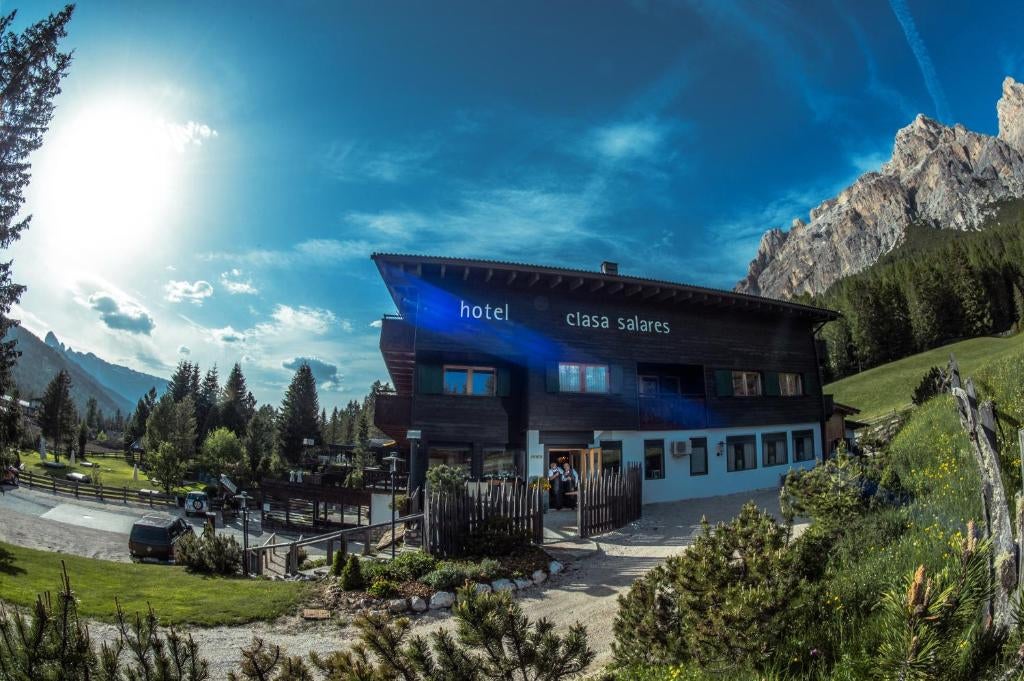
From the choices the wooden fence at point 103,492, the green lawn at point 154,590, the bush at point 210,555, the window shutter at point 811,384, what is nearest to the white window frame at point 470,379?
the bush at point 210,555

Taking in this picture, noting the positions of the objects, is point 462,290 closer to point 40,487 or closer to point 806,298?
point 40,487

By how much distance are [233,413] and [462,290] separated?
270 feet

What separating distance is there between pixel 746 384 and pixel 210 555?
26.2 metres

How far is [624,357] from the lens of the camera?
2598 cm

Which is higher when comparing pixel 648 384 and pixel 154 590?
pixel 648 384

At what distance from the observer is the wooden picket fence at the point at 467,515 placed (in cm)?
1371

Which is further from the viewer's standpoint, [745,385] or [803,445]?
[803,445]

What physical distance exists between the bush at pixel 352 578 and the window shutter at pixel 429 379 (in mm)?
10966

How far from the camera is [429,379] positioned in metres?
22.8

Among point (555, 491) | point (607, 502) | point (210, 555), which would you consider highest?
point (607, 502)

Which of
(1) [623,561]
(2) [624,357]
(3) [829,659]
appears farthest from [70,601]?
(2) [624,357]

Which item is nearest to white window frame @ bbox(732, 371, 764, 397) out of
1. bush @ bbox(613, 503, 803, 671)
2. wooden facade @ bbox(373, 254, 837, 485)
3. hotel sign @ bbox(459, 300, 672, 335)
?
wooden facade @ bbox(373, 254, 837, 485)

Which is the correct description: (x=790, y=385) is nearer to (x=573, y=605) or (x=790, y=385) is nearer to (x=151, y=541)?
(x=573, y=605)

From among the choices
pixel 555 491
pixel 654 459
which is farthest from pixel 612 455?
pixel 555 491
